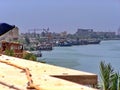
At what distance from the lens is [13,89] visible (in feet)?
6.64

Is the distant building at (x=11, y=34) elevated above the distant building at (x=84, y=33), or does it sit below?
above

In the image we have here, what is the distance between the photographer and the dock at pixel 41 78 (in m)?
2.04

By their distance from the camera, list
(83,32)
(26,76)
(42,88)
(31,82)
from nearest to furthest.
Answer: (42,88)
(31,82)
(26,76)
(83,32)

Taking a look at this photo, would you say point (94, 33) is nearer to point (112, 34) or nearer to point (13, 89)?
point (112, 34)

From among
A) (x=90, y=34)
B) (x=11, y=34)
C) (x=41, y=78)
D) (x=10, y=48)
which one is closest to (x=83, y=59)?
(x=10, y=48)

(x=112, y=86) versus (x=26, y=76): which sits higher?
(x=26, y=76)

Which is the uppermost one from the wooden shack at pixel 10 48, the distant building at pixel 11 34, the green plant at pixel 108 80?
the distant building at pixel 11 34

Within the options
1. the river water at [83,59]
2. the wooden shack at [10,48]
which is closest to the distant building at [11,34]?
the wooden shack at [10,48]

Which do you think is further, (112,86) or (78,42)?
(78,42)

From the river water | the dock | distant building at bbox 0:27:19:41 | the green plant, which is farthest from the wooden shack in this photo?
Answer: the dock

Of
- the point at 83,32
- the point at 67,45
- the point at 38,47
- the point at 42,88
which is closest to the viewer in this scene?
the point at 42,88

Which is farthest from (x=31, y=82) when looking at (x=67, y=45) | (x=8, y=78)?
(x=67, y=45)

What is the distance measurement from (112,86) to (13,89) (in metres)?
7.28

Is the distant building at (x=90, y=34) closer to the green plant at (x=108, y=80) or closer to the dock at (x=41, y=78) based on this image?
the green plant at (x=108, y=80)
